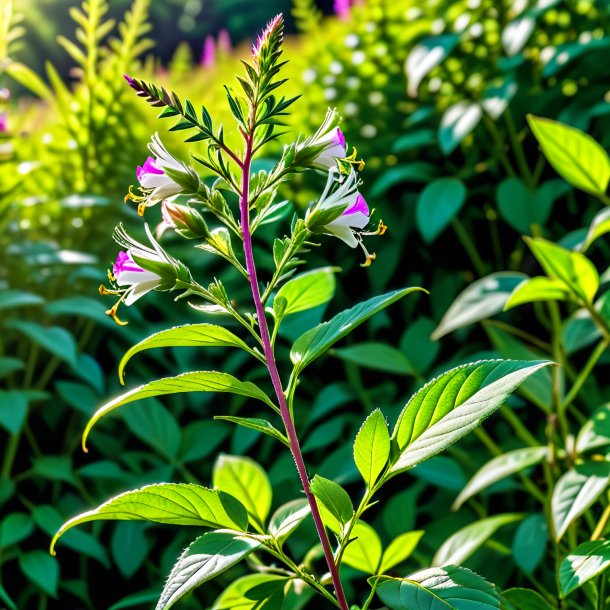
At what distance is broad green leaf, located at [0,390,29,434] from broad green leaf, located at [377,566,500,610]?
2.38ft

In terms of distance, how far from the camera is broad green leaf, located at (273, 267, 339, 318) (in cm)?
70

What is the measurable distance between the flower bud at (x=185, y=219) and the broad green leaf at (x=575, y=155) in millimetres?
571

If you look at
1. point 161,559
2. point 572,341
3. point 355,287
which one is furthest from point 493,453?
point 161,559

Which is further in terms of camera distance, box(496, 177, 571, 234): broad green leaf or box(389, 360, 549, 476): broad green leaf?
box(496, 177, 571, 234): broad green leaf

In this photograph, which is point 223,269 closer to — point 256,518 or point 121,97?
point 121,97

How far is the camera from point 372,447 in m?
0.67

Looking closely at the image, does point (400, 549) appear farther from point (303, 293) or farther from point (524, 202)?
point (524, 202)

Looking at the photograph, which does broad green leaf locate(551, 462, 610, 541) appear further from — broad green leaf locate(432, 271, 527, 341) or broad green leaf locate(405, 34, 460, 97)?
broad green leaf locate(405, 34, 460, 97)

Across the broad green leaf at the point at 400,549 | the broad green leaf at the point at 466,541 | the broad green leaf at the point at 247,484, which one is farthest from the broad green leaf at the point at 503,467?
the broad green leaf at the point at 247,484

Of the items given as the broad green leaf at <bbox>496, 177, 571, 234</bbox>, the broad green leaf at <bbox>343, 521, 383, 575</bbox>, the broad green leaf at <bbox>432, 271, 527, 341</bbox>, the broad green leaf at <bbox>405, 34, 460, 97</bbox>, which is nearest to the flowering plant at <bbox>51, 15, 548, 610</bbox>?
the broad green leaf at <bbox>343, 521, 383, 575</bbox>

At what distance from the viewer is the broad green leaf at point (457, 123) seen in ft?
4.66

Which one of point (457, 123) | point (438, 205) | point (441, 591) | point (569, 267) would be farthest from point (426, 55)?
point (441, 591)

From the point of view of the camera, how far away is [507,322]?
1464mm

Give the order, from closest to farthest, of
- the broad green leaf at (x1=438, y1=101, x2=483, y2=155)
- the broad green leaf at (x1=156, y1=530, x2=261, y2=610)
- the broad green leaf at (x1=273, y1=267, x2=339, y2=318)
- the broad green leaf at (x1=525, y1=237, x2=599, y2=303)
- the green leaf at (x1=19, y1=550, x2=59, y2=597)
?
1. the broad green leaf at (x1=156, y1=530, x2=261, y2=610)
2. the broad green leaf at (x1=273, y1=267, x2=339, y2=318)
3. the broad green leaf at (x1=525, y1=237, x2=599, y2=303)
4. the green leaf at (x1=19, y1=550, x2=59, y2=597)
5. the broad green leaf at (x1=438, y1=101, x2=483, y2=155)
